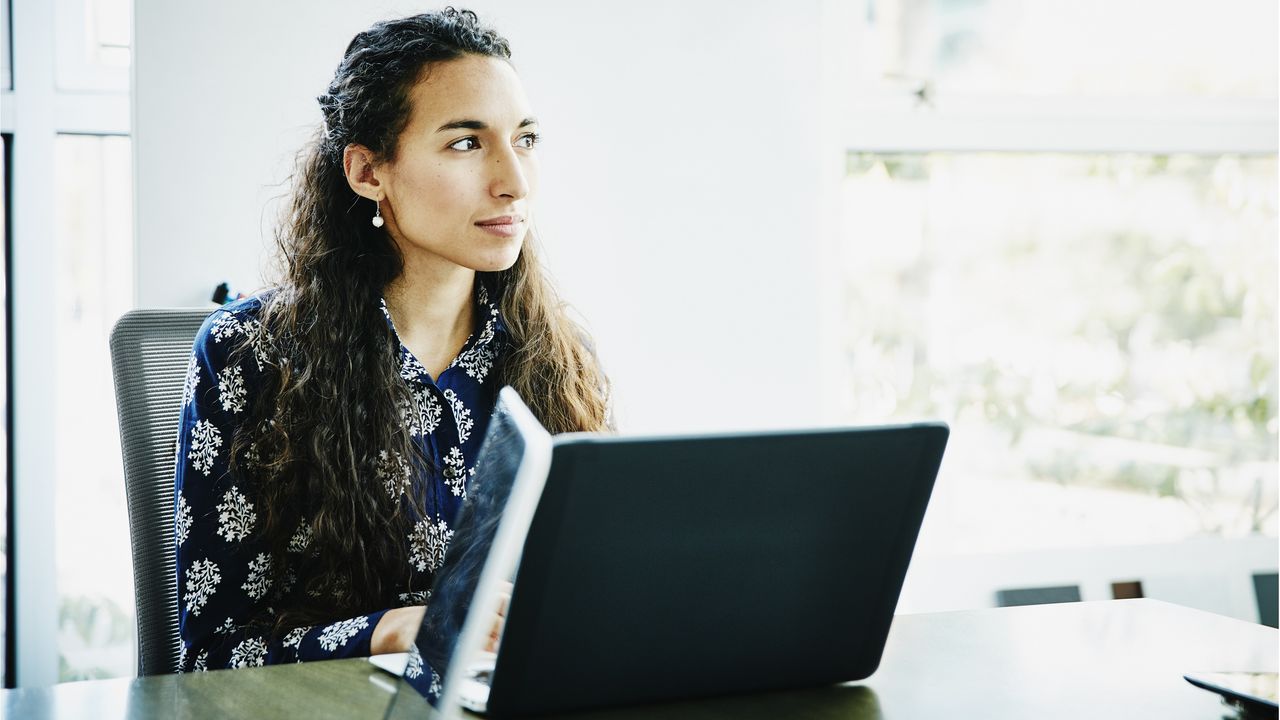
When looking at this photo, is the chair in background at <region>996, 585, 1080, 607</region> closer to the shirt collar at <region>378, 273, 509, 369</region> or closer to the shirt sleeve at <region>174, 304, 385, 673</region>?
the shirt collar at <region>378, 273, 509, 369</region>

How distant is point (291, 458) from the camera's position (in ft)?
4.57

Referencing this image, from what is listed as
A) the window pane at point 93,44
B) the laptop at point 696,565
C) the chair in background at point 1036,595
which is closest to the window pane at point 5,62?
the window pane at point 93,44

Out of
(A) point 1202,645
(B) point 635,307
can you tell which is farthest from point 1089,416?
(A) point 1202,645

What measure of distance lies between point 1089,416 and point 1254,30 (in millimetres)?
1054

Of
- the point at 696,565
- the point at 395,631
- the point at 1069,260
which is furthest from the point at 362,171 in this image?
the point at 1069,260

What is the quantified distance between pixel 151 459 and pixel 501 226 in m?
0.50

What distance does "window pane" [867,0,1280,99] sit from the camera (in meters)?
2.92

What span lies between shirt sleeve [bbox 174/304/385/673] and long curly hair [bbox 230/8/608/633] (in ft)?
0.08

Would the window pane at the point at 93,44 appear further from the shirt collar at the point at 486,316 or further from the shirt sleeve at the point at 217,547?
the shirt sleeve at the point at 217,547

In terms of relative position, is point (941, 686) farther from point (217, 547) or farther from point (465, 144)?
point (465, 144)

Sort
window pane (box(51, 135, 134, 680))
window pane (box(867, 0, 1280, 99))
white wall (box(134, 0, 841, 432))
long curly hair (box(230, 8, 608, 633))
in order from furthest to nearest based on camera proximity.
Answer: window pane (box(867, 0, 1280, 99)) < window pane (box(51, 135, 134, 680)) < white wall (box(134, 0, 841, 432)) < long curly hair (box(230, 8, 608, 633))

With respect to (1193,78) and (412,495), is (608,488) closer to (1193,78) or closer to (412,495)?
(412,495)

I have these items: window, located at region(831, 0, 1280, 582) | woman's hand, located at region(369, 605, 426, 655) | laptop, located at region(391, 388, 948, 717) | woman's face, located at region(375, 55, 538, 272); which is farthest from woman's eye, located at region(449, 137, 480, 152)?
window, located at region(831, 0, 1280, 582)

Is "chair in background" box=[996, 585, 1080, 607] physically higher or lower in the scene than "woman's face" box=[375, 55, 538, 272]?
lower
